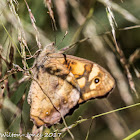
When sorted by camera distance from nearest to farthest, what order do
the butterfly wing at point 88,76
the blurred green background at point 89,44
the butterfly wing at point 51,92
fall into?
the butterfly wing at point 51,92 → the butterfly wing at point 88,76 → the blurred green background at point 89,44

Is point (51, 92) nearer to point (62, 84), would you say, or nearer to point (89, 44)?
point (62, 84)

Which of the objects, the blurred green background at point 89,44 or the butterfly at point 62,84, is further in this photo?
the blurred green background at point 89,44

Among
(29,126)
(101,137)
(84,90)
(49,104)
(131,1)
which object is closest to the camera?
(49,104)

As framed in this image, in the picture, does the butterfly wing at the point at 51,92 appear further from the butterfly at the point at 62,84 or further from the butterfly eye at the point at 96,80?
the butterfly eye at the point at 96,80

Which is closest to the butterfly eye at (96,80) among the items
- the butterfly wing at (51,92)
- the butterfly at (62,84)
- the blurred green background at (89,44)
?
the butterfly at (62,84)

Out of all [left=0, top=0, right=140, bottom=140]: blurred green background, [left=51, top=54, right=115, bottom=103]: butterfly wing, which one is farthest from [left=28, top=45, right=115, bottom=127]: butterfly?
[left=0, top=0, right=140, bottom=140]: blurred green background

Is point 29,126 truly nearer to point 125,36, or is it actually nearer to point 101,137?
point 101,137

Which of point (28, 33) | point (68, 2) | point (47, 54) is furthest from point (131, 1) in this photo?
point (47, 54)
